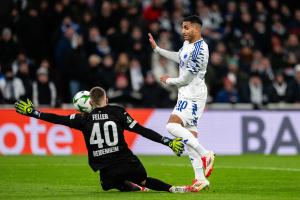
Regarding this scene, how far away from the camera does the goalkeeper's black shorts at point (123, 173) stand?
1202 centimetres

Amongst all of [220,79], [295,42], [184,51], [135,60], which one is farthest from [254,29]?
[184,51]

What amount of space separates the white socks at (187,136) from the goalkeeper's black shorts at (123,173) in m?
0.87

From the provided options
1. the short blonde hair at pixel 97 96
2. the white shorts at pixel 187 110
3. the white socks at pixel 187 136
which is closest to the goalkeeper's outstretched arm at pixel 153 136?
the short blonde hair at pixel 97 96

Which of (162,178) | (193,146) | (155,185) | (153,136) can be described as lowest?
(162,178)

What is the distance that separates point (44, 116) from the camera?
469 inches

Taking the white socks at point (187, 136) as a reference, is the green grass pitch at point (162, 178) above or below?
below

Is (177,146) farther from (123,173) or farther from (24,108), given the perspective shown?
(24,108)

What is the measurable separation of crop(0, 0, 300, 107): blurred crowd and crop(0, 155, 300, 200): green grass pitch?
254 centimetres

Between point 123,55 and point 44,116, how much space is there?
11311mm

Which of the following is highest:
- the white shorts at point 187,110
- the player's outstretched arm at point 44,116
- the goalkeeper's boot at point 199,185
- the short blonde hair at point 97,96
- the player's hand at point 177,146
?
the short blonde hair at point 97,96

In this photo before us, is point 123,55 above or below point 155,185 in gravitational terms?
above

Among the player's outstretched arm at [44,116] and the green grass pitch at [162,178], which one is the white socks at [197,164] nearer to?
the green grass pitch at [162,178]

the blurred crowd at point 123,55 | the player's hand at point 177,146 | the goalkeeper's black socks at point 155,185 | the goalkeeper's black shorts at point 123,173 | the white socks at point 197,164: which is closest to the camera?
the player's hand at point 177,146

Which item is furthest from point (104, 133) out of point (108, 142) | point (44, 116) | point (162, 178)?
point (162, 178)
